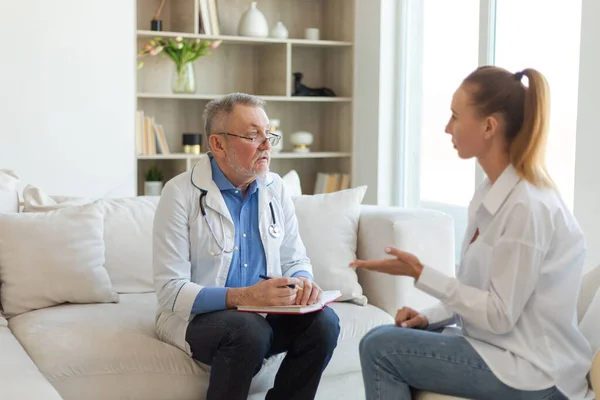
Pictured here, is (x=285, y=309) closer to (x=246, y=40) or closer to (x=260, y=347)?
(x=260, y=347)

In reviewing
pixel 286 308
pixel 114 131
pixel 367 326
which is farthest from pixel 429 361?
pixel 114 131

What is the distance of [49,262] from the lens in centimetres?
273

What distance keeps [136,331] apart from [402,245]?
3.52 feet

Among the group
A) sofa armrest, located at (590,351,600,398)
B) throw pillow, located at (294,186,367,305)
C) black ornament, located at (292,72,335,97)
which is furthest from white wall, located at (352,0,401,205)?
sofa armrest, located at (590,351,600,398)

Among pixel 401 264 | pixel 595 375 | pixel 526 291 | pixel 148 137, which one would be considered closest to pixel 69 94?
pixel 148 137

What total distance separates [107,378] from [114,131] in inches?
75.8

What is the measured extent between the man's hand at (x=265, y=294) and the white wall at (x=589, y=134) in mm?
1391

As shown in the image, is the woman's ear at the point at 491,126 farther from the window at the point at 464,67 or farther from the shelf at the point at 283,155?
the shelf at the point at 283,155

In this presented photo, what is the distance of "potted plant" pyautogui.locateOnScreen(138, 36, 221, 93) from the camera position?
4.39 metres

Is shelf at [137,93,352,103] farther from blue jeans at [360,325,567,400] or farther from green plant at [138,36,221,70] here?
blue jeans at [360,325,567,400]

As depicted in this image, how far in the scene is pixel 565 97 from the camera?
334 cm

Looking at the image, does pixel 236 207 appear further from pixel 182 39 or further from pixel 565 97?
pixel 182 39

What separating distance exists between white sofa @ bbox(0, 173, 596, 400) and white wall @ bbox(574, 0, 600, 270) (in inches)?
21.5

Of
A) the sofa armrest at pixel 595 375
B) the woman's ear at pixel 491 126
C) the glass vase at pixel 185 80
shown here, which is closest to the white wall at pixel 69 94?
the glass vase at pixel 185 80
